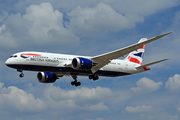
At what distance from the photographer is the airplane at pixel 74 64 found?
1572 inches

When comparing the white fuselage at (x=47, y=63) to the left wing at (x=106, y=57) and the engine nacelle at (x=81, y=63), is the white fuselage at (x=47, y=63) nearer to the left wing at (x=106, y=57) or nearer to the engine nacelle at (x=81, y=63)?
the engine nacelle at (x=81, y=63)

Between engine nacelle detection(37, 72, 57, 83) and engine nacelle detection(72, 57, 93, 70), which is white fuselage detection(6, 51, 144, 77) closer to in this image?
engine nacelle detection(72, 57, 93, 70)

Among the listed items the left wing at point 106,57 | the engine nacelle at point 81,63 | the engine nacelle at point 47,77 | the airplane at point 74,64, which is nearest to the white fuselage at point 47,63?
the airplane at point 74,64

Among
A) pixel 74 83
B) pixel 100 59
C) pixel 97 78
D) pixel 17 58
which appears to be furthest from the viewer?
pixel 74 83

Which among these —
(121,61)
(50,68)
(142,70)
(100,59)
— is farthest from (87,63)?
(142,70)

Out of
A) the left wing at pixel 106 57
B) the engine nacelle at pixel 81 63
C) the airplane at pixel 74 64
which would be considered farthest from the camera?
the engine nacelle at pixel 81 63

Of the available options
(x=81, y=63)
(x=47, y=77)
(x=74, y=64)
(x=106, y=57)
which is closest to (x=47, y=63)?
(x=74, y=64)

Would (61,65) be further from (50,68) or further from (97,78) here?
(97,78)

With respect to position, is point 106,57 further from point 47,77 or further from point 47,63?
point 47,77

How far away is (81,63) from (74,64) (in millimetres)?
1416

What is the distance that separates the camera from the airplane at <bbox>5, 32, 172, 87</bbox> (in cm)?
3994

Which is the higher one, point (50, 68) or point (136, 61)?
point (136, 61)

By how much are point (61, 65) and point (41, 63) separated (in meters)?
3.39

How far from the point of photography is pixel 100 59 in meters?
43.6
